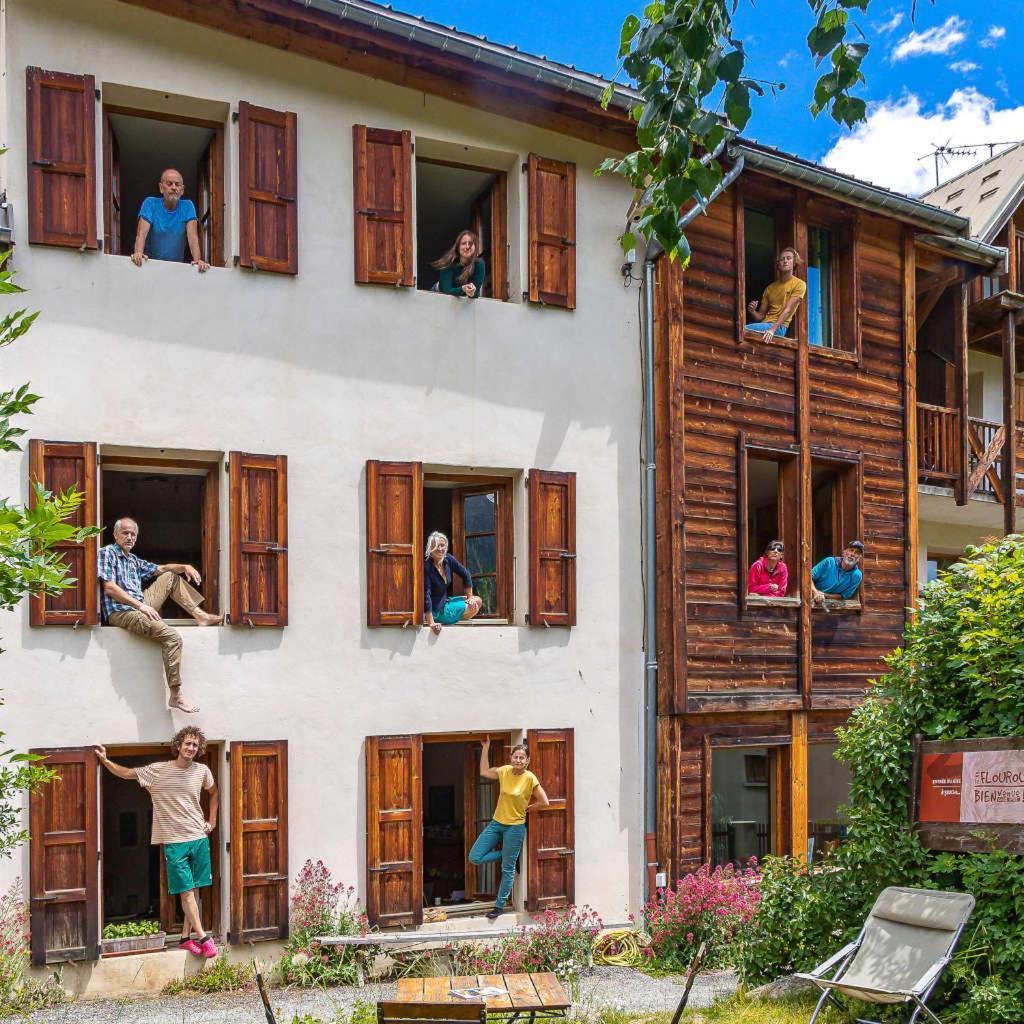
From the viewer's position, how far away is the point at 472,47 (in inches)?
448

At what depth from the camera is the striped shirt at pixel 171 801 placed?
10.1 m

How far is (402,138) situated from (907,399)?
686cm

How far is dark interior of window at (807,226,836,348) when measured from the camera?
48.2 ft

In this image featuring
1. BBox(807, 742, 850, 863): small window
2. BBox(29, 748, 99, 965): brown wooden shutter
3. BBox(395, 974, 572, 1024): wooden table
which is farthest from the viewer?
BBox(807, 742, 850, 863): small window

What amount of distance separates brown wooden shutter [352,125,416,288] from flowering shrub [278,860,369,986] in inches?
199

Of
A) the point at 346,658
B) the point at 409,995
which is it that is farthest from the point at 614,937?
the point at 409,995

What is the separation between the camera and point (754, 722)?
43.6 ft

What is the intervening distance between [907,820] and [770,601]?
463 centimetres

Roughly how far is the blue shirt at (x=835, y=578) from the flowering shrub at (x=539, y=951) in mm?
4745

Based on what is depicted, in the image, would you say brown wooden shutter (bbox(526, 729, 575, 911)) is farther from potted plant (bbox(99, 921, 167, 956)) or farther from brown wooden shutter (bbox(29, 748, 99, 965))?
brown wooden shutter (bbox(29, 748, 99, 965))

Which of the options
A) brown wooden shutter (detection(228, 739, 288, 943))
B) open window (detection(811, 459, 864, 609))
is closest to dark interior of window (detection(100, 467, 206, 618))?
brown wooden shutter (detection(228, 739, 288, 943))

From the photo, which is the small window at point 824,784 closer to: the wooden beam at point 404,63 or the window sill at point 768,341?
the window sill at point 768,341

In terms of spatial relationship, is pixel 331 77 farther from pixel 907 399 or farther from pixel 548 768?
pixel 907 399

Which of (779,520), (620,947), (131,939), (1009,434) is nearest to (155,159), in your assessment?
(131,939)
